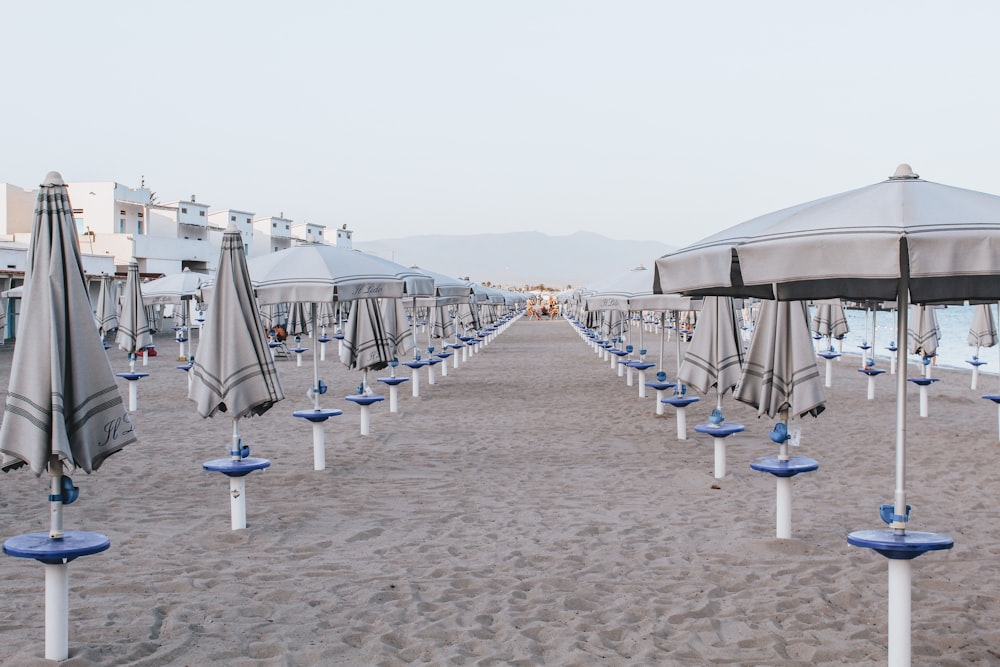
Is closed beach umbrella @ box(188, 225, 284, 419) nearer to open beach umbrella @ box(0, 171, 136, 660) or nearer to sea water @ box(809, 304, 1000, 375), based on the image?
open beach umbrella @ box(0, 171, 136, 660)

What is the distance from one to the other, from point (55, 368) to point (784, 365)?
15.3 ft

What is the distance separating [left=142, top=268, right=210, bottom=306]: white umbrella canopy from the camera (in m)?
17.7

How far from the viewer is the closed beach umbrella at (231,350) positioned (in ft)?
21.6

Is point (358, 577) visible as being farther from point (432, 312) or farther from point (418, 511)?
point (432, 312)

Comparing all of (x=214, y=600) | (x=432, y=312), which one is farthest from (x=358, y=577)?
(x=432, y=312)

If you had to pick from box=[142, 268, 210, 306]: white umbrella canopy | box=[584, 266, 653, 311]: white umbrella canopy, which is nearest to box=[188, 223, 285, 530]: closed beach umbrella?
box=[584, 266, 653, 311]: white umbrella canopy

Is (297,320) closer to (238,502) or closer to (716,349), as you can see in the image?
(716,349)

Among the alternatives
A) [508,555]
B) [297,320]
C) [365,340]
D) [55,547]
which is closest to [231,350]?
[508,555]

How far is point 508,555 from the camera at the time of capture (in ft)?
19.7

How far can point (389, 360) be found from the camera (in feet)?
39.8

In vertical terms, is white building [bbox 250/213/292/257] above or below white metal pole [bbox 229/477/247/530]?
above

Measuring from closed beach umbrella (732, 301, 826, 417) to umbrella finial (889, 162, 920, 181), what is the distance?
2.33 m

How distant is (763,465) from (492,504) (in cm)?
240

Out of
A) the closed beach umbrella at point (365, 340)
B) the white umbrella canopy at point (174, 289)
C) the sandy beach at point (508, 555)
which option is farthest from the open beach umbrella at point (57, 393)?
the white umbrella canopy at point (174, 289)
